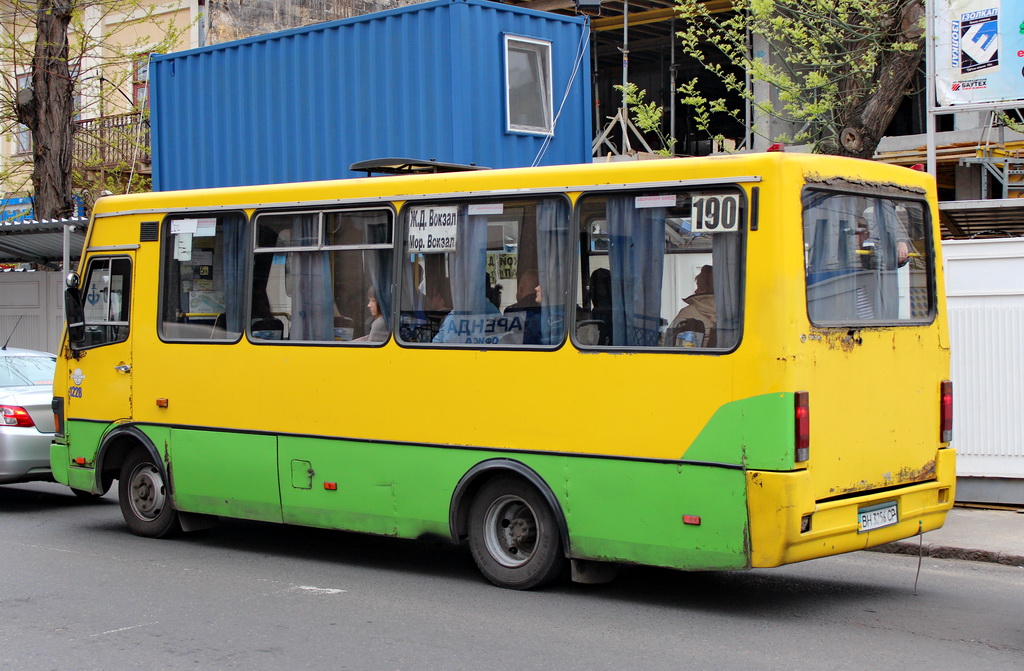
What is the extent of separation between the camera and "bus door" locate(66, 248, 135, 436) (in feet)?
32.7

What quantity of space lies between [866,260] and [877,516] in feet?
5.14

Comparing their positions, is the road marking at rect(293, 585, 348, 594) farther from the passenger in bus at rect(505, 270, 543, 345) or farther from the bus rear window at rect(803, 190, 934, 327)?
the bus rear window at rect(803, 190, 934, 327)

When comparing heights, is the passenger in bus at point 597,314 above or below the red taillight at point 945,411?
above

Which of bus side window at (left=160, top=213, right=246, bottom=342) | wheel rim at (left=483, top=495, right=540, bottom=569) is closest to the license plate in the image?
wheel rim at (left=483, top=495, right=540, bottom=569)

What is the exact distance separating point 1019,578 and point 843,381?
2592 millimetres

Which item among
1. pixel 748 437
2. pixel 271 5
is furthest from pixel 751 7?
pixel 271 5

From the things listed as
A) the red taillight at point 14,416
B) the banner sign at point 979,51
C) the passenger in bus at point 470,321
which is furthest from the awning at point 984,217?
the red taillight at point 14,416

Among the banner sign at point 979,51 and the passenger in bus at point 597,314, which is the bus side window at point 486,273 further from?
the banner sign at point 979,51

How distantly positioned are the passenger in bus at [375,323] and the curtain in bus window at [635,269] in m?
1.85

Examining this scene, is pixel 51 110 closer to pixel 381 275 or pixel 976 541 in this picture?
pixel 381 275

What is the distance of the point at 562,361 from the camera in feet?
24.6

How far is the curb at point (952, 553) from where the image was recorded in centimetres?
883

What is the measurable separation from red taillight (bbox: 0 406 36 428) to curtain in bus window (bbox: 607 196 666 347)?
6.75m

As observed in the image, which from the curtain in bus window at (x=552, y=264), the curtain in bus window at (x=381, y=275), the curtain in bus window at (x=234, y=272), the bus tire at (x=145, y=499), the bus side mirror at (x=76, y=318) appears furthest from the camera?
the bus side mirror at (x=76, y=318)
